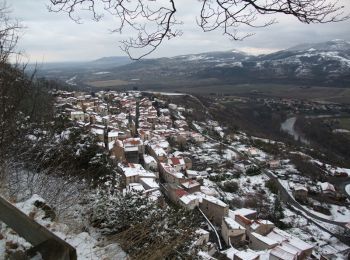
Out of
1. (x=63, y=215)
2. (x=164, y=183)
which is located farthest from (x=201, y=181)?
(x=63, y=215)

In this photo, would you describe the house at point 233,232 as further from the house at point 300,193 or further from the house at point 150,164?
the house at point 150,164

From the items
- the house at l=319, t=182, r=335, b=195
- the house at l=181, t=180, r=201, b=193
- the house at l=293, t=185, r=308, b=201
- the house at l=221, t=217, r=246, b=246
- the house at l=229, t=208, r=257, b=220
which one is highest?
the house at l=181, t=180, r=201, b=193

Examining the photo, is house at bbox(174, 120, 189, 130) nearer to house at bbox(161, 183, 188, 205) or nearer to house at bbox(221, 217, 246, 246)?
house at bbox(161, 183, 188, 205)

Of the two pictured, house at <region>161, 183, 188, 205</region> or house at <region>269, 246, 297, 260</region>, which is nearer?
house at <region>269, 246, 297, 260</region>

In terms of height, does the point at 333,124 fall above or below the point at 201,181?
below

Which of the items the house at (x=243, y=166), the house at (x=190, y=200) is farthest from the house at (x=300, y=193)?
the house at (x=190, y=200)

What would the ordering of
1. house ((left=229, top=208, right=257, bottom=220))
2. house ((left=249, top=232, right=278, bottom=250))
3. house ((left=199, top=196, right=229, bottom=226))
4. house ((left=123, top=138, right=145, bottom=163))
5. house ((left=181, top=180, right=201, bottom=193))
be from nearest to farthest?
1. house ((left=249, top=232, right=278, bottom=250))
2. house ((left=199, top=196, right=229, bottom=226))
3. house ((left=229, top=208, right=257, bottom=220))
4. house ((left=181, top=180, right=201, bottom=193))
5. house ((left=123, top=138, right=145, bottom=163))

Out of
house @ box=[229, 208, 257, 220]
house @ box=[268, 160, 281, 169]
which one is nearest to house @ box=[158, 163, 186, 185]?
house @ box=[229, 208, 257, 220]

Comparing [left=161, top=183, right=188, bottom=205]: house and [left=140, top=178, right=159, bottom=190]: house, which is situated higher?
[left=140, top=178, right=159, bottom=190]: house

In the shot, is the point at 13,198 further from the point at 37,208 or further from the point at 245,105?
the point at 245,105
